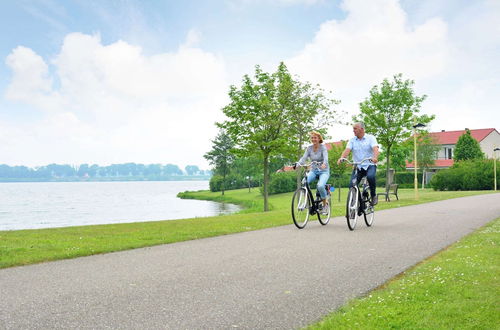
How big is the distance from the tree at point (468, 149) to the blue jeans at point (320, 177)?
56978 mm

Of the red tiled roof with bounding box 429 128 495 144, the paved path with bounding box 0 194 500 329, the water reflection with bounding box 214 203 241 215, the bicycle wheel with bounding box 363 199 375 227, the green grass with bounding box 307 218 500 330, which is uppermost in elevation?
the red tiled roof with bounding box 429 128 495 144

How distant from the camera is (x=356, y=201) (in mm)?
9922

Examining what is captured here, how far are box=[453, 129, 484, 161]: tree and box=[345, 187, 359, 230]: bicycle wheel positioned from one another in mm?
57163

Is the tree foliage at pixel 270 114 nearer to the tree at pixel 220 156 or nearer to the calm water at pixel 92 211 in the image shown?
the calm water at pixel 92 211

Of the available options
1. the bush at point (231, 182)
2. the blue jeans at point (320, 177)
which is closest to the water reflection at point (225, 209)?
the bush at point (231, 182)

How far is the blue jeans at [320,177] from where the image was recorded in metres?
10.2

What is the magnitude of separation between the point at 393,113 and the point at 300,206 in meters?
21.7

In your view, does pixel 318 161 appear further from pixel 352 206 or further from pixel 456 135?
pixel 456 135

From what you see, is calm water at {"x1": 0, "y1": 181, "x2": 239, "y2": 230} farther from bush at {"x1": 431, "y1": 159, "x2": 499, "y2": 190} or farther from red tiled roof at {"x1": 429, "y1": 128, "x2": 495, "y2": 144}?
red tiled roof at {"x1": 429, "y1": 128, "x2": 495, "y2": 144}

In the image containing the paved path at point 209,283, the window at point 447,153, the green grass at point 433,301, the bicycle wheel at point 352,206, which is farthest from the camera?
the window at point 447,153

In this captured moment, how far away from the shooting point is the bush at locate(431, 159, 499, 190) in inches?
1826

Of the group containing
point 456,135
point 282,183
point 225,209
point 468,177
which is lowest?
point 225,209

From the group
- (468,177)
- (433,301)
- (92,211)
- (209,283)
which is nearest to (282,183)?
(468,177)

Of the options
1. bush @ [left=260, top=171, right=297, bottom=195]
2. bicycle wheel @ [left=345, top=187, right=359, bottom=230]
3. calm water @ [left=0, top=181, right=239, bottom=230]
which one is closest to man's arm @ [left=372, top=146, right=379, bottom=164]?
bicycle wheel @ [left=345, top=187, right=359, bottom=230]
